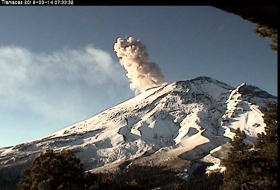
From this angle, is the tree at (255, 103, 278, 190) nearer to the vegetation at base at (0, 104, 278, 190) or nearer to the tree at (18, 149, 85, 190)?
the vegetation at base at (0, 104, 278, 190)

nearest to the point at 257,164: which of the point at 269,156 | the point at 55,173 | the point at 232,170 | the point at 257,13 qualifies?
the point at 269,156

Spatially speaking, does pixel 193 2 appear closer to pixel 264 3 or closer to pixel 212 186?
pixel 264 3

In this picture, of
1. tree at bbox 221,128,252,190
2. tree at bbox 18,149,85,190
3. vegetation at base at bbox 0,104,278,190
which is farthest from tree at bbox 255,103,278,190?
tree at bbox 18,149,85,190

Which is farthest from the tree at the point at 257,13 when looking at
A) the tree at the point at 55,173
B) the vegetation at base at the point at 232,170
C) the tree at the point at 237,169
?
the tree at the point at 55,173

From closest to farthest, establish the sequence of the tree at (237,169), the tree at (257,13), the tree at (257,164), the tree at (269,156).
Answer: the tree at (257,13) < the tree at (269,156) < the tree at (257,164) < the tree at (237,169)

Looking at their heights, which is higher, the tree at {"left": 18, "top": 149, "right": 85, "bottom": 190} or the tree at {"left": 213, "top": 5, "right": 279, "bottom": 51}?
the tree at {"left": 18, "top": 149, "right": 85, "bottom": 190}

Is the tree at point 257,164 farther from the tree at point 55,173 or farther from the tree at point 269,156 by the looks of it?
the tree at point 55,173

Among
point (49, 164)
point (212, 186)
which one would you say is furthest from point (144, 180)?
point (49, 164)

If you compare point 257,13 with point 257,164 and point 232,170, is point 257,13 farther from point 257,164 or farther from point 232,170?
point 232,170

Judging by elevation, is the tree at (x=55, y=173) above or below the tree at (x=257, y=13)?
above
